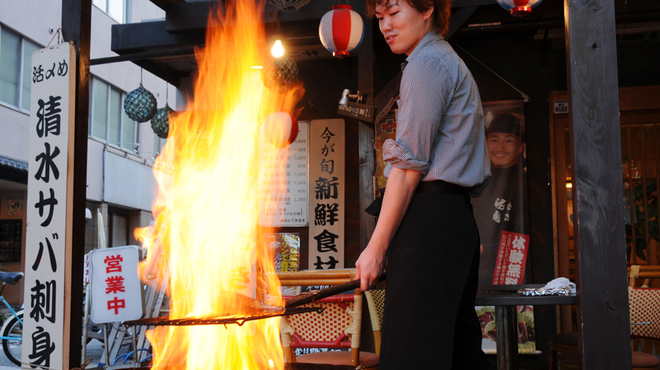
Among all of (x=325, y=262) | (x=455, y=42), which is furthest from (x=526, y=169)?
(x=325, y=262)

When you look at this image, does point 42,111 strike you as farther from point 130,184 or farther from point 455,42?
point 130,184

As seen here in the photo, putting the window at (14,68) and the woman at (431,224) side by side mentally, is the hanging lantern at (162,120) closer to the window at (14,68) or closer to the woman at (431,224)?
the woman at (431,224)

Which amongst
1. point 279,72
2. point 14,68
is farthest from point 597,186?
point 14,68

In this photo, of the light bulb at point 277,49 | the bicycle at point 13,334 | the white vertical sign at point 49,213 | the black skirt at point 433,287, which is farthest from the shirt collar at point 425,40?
the bicycle at point 13,334

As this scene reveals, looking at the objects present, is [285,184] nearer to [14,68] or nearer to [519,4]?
[519,4]

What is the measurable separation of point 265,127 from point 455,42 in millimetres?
2919

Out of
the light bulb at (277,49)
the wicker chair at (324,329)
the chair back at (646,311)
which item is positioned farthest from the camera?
the light bulb at (277,49)

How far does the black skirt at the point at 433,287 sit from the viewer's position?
193cm

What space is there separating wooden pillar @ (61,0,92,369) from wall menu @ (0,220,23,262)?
1633 centimetres

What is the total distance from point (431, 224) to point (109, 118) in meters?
20.3

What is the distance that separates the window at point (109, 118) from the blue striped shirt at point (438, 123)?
1835cm

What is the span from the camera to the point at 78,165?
12.5 ft

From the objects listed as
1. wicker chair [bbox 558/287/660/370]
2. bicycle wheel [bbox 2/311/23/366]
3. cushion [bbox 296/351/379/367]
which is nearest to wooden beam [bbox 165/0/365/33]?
cushion [bbox 296/351/379/367]

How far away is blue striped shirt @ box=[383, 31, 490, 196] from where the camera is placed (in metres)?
2.02
